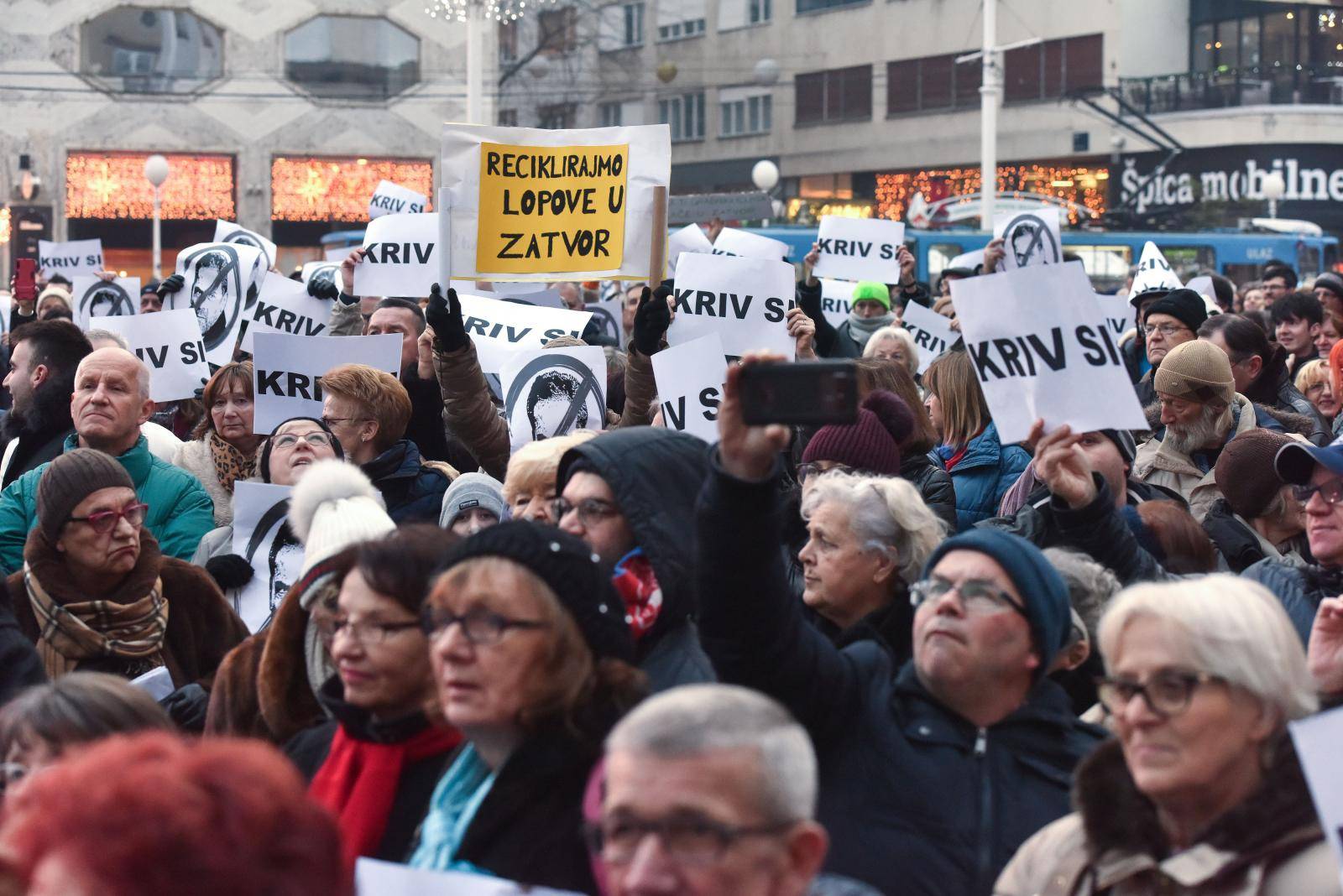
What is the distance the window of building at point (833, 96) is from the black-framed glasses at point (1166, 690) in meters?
47.3

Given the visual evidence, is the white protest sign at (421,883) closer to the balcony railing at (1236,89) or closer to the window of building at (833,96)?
the balcony railing at (1236,89)

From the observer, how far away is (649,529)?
4.07 metres

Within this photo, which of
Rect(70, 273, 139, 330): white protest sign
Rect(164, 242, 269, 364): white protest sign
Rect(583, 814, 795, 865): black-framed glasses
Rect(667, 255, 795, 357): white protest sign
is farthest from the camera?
Rect(70, 273, 139, 330): white protest sign

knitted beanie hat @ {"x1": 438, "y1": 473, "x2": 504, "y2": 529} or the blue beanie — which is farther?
knitted beanie hat @ {"x1": 438, "y1": 473, "x2": 504, "y2": 529}

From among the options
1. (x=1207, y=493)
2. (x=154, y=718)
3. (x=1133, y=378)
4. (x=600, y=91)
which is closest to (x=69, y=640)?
(x=154, y=718)

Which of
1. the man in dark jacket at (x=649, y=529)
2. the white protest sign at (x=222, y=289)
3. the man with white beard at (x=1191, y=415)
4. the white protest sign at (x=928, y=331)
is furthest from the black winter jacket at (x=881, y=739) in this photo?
the white protest sign at (x=222, y=289)

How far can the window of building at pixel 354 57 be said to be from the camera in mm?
40031

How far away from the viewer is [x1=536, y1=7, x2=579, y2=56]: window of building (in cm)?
4881

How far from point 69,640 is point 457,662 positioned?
88.2 inches

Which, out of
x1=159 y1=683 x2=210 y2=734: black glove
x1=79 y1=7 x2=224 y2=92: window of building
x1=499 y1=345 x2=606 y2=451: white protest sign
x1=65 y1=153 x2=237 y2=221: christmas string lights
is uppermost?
x1=79 y1=7 x2=224 y2=92: window of building

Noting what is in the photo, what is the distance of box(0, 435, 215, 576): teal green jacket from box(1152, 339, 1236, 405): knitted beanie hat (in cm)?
355

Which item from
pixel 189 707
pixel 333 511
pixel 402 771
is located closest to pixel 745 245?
pixel 189 707

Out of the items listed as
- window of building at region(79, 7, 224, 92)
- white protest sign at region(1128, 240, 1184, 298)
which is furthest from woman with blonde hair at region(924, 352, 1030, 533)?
window of building at region(79, 7, 224, 92)

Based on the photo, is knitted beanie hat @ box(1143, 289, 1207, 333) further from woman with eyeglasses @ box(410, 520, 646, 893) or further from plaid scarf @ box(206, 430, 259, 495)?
woman with eyeglasses @ box(410, 520, 646, 893)
